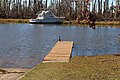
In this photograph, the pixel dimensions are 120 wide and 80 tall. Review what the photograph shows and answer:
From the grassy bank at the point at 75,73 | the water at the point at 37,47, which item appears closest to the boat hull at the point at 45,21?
the water at the point at 37,47

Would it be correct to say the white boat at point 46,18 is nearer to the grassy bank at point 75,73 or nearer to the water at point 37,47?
the water at point 37,47

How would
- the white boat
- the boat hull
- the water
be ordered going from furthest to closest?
1. the white boat
2. the boat hull
3. the water

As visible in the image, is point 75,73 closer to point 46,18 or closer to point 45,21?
point 46,18

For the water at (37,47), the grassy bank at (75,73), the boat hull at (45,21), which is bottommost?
the boat hull at (45,21)

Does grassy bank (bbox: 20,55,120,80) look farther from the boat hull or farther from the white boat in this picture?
the white boat

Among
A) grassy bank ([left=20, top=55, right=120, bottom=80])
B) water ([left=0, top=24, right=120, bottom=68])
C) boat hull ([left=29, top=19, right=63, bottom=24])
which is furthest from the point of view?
boat hull ([left=29, top=19, right=63, bottom=24])

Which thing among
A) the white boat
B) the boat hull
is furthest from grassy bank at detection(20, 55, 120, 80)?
the white boat

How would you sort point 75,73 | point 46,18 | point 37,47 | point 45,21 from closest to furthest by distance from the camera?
point 75,73 → point 37,47 → point 46,18 → point 45,21

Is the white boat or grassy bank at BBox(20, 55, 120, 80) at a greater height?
grassy bank at BBox(20, 55, 120, 80)

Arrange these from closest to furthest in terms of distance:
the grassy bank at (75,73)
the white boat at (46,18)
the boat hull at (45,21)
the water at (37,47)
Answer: the grassy bank at (75,73)
the water at (37,47)
the boat hull at (45,21)
the white boat at (46,18)

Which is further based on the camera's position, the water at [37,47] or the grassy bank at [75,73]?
the water at [37,47]

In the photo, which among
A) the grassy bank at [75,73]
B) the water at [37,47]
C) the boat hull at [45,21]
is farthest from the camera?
the boat hull at [45,21]

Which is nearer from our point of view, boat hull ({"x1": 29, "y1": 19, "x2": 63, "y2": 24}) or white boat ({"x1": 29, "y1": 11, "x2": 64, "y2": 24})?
boat hull ({"x1": 29, "y1": 19, "x2": 63, "y2": 24})

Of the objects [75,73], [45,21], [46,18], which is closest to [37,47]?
[75,73]
